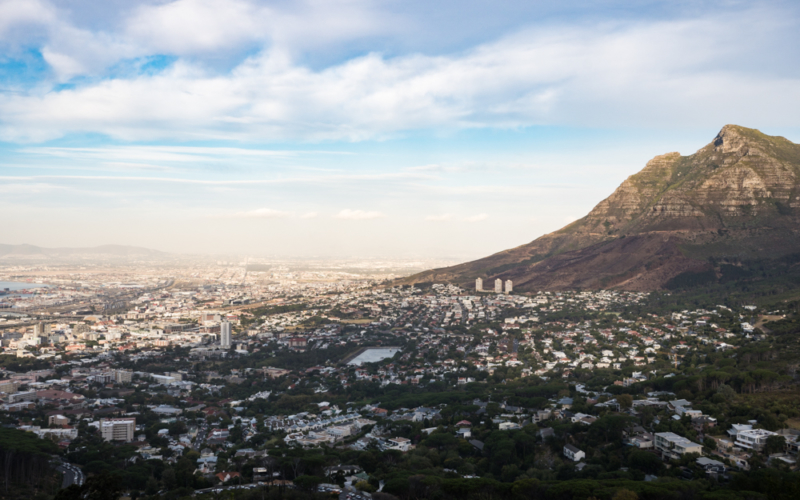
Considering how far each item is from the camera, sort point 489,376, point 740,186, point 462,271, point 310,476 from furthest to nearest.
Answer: point 462,271, point 740,186, point 489,376, point 310,476

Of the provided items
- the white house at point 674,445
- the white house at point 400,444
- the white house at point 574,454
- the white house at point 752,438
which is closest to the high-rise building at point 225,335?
the white house at point 400,444

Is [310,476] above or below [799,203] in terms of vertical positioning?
below

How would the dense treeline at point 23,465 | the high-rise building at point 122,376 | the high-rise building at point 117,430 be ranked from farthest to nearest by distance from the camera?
the high-rise building at point 122,376, the high-rise building at point 117,430, the dense treeline at point 23,465

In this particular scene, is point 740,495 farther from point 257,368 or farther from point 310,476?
point 257,368

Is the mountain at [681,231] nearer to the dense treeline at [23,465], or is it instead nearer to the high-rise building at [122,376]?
the high-rise building at [122,376]

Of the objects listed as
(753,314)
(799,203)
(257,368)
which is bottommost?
(257,368)

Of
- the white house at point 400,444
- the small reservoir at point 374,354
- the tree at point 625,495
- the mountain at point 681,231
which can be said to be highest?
the mountain at point 681,231

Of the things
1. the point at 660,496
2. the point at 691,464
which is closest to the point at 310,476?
the point at 660,496
